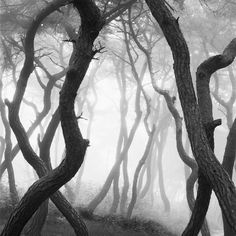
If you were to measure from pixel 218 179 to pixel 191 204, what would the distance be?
4.50m

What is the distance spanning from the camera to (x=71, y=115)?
5.55m

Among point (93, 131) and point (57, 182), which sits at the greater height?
point (93, 131)

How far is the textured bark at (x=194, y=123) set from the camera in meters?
4.99

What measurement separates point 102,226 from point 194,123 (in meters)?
6.24

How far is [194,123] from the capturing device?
222 inches

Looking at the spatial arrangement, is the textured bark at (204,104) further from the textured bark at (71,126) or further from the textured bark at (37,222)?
the textured bark at (37,222)

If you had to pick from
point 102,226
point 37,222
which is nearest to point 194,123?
point 37,222

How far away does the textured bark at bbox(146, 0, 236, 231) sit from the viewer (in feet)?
16.4

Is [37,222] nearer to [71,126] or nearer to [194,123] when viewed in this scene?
[71,126]

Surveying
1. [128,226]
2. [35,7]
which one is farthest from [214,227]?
[35,7]

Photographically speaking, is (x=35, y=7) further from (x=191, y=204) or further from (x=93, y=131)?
(x=93, y=131)

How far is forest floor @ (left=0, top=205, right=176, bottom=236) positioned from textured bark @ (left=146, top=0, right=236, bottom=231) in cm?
532

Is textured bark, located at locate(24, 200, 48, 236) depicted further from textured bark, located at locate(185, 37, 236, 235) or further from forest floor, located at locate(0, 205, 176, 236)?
textured bark, located at locate(185, 37, 236, 235)

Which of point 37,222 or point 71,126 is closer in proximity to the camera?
point 71,126
